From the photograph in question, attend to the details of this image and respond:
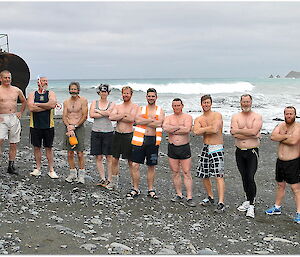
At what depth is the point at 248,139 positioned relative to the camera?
23.5 ft

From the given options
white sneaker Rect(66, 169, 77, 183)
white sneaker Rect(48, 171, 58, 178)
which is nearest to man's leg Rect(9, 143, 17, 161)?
white sneaker Rect(48, 171, 58, 178)

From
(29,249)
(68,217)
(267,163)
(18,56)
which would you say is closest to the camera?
(29,249)

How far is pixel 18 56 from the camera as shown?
1870 centimetres

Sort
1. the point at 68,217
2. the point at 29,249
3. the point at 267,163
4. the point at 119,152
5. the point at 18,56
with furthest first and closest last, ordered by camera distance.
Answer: the point at 18,56, the point at 267,163, the point at 119,152, the point at 68,217, the point at 29,249

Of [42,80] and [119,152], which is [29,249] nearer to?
[119,152]

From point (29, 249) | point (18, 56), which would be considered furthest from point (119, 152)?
point (18, 56)

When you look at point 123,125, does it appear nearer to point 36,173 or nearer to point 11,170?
point 36,173

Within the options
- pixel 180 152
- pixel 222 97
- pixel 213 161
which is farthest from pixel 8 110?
pixel 222 97

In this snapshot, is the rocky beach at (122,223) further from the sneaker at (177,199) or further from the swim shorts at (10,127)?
the swim shorts at (10,127)

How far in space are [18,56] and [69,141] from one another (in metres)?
12.2

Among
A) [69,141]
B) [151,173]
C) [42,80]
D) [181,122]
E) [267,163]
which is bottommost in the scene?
[267,163]

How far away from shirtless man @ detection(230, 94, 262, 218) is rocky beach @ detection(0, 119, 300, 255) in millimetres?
595

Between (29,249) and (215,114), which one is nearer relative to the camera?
(29,249)

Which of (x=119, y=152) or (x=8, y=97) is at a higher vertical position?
(x=8, y=97)
